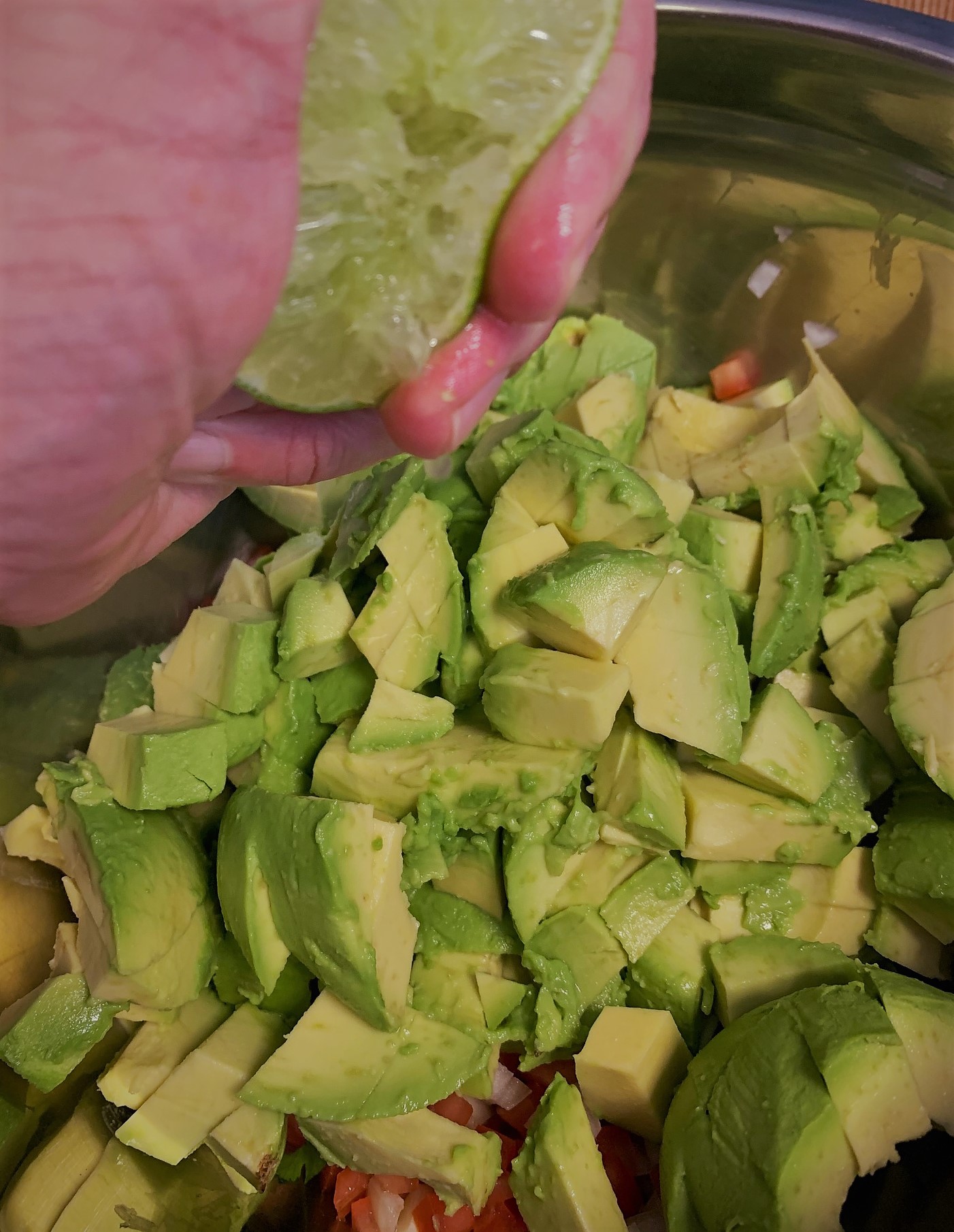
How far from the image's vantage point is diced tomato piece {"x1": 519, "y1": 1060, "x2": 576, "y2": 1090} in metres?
1.33

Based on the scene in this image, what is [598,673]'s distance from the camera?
119cm

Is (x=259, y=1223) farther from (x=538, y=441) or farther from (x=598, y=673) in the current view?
(x=538, y=441)

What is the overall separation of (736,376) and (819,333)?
0.57ft

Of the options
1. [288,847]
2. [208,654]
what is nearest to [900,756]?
[288,847]

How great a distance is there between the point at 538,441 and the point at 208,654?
0.59 meters

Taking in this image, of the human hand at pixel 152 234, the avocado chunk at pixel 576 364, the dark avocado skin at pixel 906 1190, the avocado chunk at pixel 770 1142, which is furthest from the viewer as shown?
the avocado chunk at pixel 576 364

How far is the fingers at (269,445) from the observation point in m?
0.86

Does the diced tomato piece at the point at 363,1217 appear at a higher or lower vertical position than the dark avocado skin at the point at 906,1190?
lower

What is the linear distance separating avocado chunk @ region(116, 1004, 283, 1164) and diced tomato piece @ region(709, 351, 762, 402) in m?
1.34

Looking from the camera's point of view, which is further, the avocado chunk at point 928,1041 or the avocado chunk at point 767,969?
the avocado chunk at point 767,969

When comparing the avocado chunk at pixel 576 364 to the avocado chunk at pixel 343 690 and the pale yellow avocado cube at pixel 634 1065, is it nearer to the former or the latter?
the avocado chunk at pixel 343 690

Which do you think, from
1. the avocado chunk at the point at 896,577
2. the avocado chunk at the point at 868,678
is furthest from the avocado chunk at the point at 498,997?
the avocado chunk at the point at 896,577

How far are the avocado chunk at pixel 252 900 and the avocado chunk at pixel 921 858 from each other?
0.86m

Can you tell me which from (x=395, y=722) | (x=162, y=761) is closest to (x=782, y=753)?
(x=395, y=722)
